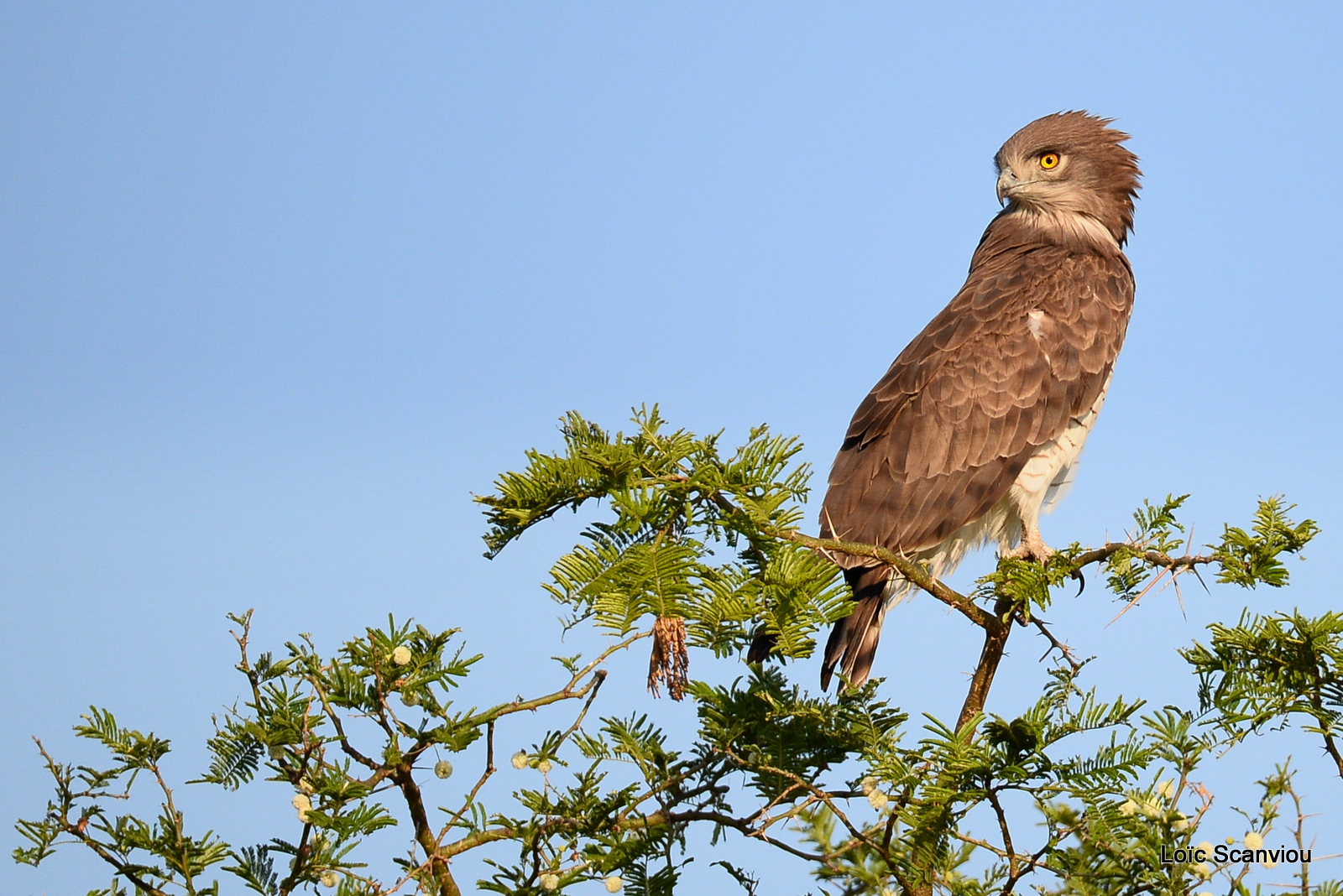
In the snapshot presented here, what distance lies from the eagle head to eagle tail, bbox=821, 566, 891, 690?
3.37m

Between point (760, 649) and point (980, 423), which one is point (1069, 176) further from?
point (760, 649)

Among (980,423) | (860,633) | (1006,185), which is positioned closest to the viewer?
(860,633)

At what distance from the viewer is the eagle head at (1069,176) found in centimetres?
814

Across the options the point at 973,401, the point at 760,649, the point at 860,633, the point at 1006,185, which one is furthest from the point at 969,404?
the point at 760,649

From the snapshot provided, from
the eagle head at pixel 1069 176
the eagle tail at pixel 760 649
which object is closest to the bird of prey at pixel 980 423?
the eagle head at pixel 1069 176

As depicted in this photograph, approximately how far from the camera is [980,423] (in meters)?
6.70

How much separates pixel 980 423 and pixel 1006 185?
2366 mm

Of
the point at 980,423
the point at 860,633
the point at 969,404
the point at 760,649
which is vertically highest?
the point at 969,404

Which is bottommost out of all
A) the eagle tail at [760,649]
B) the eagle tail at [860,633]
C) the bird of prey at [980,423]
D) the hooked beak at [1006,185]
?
the eagle tail at [760,649]

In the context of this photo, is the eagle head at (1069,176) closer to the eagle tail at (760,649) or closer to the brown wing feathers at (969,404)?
the brown wing feathers at (969,404)

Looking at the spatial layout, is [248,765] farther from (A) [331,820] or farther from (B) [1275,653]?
(B) [1275,653]

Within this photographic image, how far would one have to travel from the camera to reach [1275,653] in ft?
12.1

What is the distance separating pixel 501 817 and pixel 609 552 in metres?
0.81

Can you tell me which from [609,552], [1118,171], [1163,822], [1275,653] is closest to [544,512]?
[609,552]
